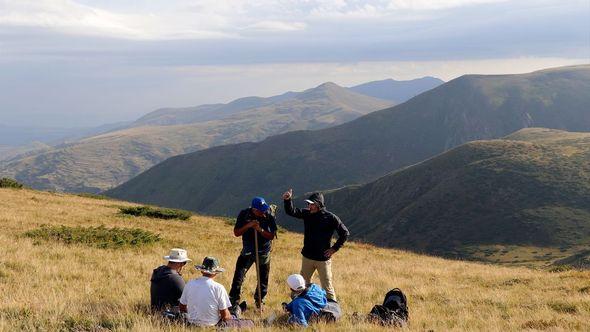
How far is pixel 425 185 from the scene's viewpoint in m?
116

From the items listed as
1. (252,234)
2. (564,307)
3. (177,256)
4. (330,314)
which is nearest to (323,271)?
(330,314)

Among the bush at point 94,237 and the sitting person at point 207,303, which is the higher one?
the sitting person at point 207,303

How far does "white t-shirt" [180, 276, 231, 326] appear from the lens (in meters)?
8.14

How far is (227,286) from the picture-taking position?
12.2 meters

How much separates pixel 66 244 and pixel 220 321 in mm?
10274

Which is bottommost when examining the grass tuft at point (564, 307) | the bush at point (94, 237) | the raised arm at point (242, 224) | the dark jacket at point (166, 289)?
the grass tuft at point (564, 307)

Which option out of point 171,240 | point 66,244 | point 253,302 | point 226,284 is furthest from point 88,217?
point 253,302

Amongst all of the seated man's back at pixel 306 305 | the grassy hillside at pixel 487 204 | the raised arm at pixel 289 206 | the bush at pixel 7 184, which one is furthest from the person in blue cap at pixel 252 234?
the grassy hillside at pixel 487 204

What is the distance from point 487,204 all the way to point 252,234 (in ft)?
316

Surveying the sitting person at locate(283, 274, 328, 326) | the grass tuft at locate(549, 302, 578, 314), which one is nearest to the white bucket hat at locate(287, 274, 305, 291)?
the sitting person at locate(283, 274, 328, 326)

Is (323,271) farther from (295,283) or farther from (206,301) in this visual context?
(206,301)

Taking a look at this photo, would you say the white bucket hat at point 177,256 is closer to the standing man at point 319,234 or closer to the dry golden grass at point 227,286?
the dry golden grass at point 227,286

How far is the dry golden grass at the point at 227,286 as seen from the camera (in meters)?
8.30

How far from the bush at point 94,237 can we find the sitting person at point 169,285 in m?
8.28
